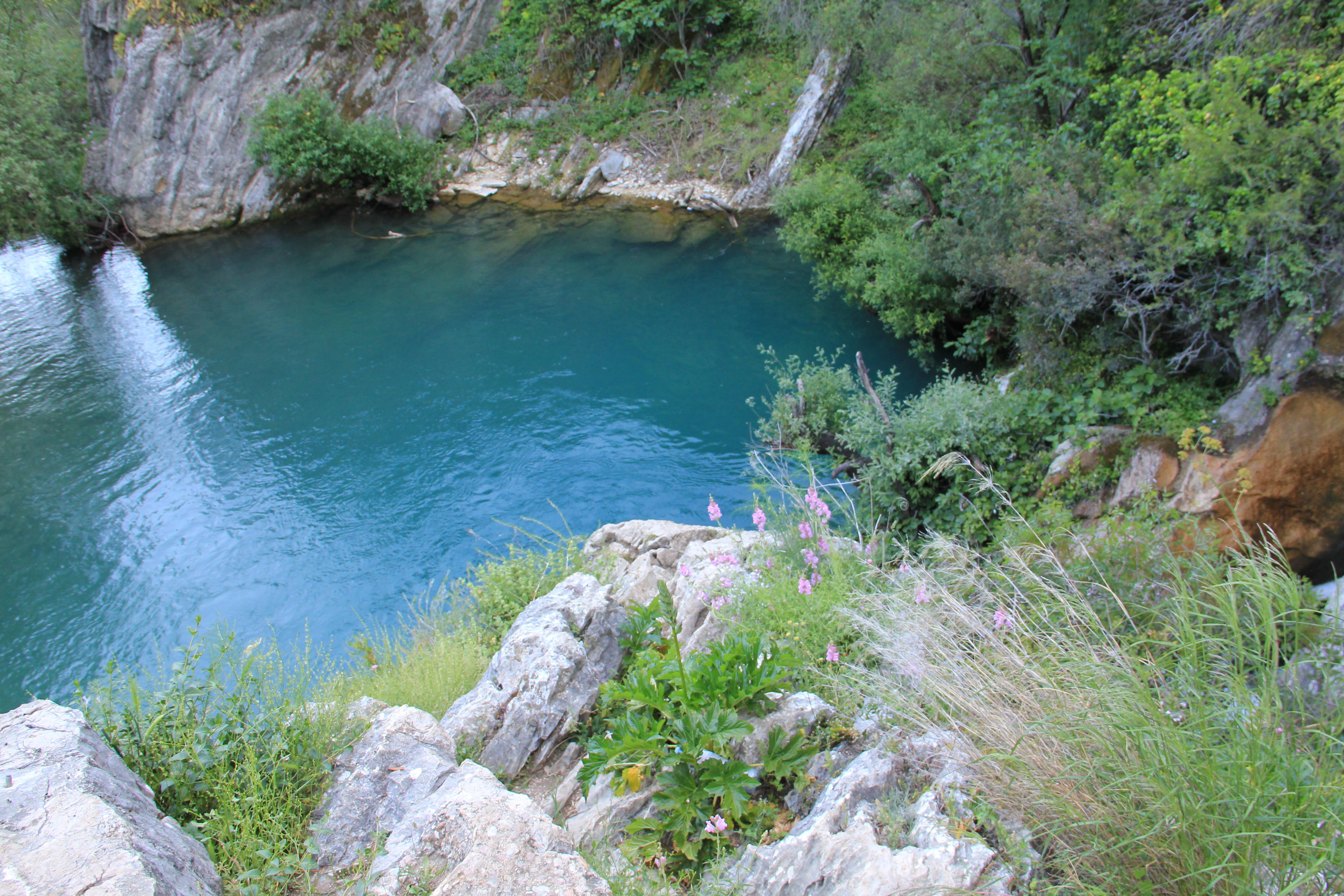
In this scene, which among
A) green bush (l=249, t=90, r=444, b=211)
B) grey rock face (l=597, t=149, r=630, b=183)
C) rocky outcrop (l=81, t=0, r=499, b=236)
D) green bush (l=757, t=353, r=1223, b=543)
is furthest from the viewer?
grey rock face (l=597, t=149, r=630, b=183)

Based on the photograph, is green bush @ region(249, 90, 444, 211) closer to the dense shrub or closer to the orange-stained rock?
the dense shrub

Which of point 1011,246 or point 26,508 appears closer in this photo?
point 1011,246

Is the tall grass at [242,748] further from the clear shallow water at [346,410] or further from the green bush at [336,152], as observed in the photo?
the green bush at [336,152]

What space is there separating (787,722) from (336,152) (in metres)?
23.8

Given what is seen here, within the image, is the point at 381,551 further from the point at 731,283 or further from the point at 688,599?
the point at 731,283

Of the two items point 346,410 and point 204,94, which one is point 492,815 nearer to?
point 346,410

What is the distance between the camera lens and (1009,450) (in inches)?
333

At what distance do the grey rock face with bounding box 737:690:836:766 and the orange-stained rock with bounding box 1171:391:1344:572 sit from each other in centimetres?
451

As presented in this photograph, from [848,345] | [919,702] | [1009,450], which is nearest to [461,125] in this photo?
[848,345]

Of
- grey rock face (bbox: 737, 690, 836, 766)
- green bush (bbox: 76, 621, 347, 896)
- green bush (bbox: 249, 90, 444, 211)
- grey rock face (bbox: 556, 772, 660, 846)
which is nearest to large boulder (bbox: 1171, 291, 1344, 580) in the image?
grey rock face (bbox: 737, 690, 836, 766)

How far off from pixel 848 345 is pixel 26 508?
46.7ft

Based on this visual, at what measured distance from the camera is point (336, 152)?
2234cm

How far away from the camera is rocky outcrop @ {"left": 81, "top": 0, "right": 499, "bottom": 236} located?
22.3 metres

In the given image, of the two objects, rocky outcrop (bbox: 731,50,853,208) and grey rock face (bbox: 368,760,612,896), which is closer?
grey rock face (bbox: 368,760,612,896)
